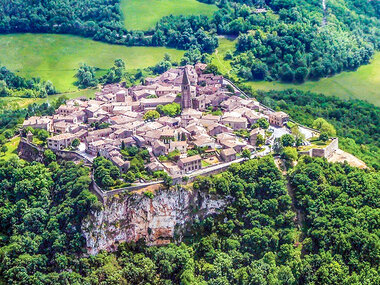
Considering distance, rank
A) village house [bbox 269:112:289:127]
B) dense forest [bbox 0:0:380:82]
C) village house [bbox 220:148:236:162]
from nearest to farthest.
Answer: village house [bbox 220:148:236:162]
village house [bbox 269:112:289:127]
dense forest [bbox 0:0:380:82]

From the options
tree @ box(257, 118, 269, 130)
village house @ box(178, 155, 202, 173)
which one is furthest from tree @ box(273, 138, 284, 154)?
village house @ box(178, 155, 202, 173)

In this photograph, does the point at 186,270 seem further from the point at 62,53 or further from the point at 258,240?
the point at 62,53

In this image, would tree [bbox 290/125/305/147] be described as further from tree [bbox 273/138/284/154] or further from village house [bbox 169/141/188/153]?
village house [bbox 169/141/188/153]

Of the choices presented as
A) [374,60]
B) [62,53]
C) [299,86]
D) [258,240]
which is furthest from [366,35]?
[258,240]

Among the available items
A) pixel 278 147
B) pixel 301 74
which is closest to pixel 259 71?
pixel 301 74

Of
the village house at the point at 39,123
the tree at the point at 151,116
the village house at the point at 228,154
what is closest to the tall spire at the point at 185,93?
the tree at the point at 151,116

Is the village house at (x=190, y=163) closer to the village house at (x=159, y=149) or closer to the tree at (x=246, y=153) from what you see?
the village house at (x=159, y=149)
